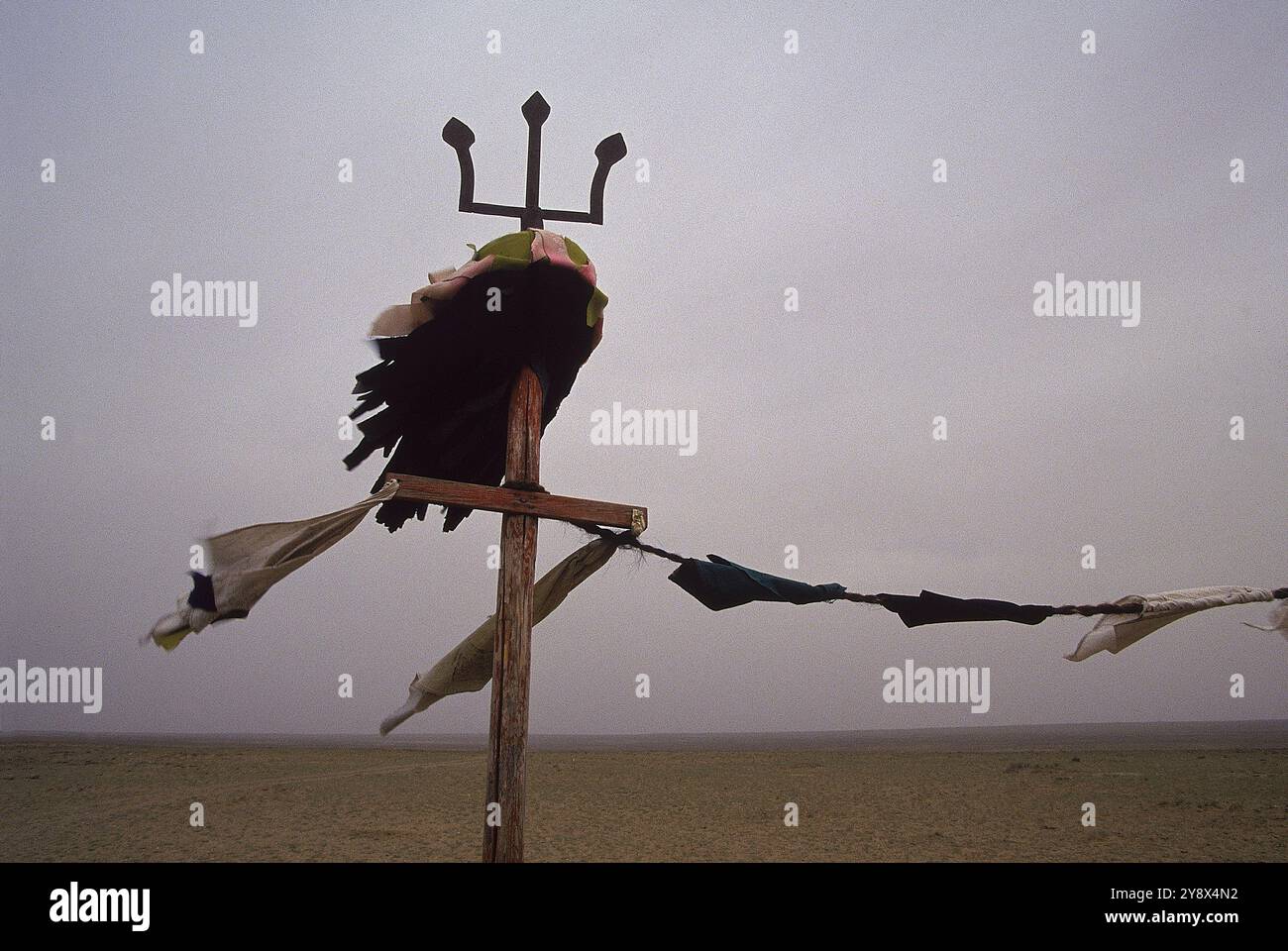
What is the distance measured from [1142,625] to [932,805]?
59.4 ft

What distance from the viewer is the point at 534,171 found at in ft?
15.2

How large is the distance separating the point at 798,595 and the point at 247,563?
9.25ft

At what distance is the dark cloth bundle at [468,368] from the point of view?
4363 millimetres

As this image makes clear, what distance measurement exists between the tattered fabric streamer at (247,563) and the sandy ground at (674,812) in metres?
11.8

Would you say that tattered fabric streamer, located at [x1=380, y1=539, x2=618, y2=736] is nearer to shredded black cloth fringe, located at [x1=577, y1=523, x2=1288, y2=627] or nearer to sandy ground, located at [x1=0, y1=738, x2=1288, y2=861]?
shredded black cloth fringe, located at [x1=577, y1=523, x2=1288, y2=627]

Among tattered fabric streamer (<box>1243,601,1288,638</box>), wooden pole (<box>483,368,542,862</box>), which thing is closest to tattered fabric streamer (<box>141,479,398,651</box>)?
wooden pole (<box>483,368,542,862</box>)

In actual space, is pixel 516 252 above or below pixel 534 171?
below

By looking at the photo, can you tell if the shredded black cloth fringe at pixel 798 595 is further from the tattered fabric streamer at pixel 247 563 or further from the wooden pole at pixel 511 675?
the tattered fabric streamer at pixel 247 563

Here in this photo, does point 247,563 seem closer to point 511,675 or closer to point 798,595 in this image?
point 511,675

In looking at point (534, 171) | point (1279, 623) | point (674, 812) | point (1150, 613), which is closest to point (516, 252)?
point (534, 171)

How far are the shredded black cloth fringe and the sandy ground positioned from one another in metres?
11.4

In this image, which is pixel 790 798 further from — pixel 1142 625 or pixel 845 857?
pixel 1142 625
